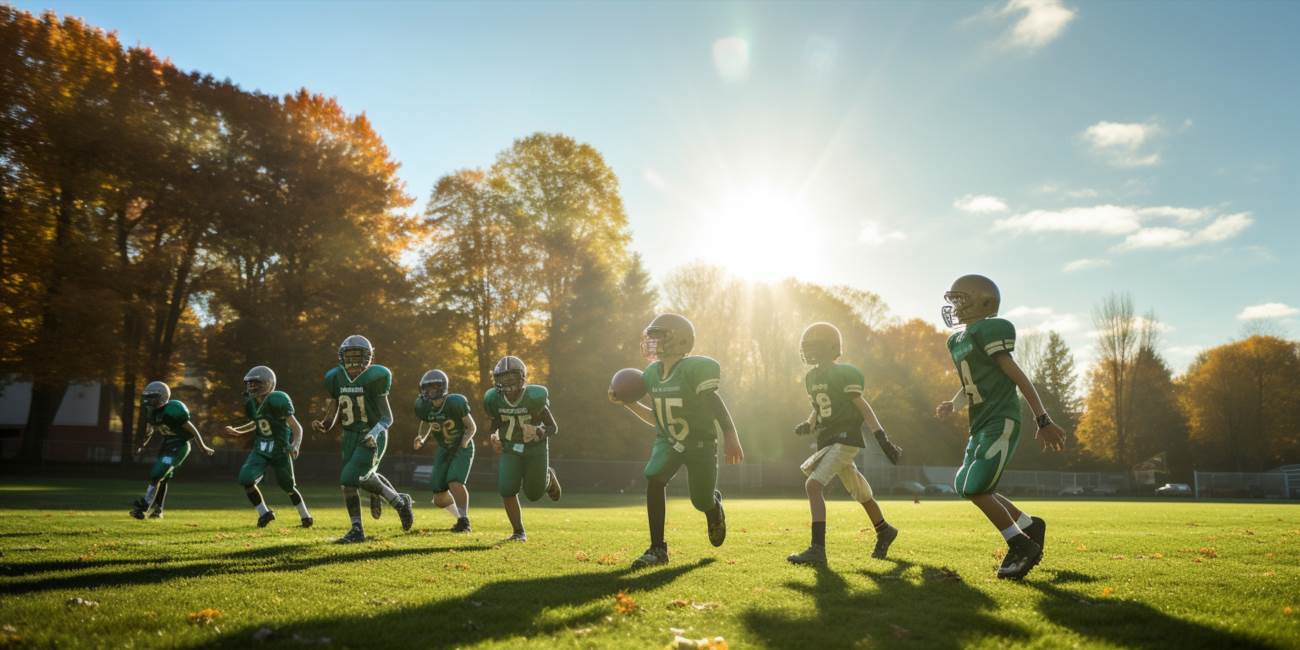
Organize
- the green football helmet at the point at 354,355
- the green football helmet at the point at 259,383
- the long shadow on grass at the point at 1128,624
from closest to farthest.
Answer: the long shadow on grass at the point at 1128,624 → the green football helmet at the point at 354,355 → the green football helmet at the point at 259,383

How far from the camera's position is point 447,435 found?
12.9 meters

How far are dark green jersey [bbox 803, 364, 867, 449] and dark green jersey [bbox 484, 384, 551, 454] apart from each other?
3829 millimetres

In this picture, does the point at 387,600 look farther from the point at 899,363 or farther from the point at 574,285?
the point at 899,363

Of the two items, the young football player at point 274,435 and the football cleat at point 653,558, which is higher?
the young football player at point 274,435

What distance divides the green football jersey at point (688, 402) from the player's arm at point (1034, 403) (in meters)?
2.73

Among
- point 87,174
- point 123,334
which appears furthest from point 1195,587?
point 123,334

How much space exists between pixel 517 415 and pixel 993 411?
6094mm

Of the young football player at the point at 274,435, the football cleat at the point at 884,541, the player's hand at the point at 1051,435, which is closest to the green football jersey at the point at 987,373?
the player's hand at the point at 1051,435

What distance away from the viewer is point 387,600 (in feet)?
19.2

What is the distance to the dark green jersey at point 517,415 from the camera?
1070 cm

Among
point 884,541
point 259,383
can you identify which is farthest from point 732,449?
point 259,383

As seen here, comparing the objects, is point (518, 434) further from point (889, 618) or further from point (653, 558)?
point (889, 618)

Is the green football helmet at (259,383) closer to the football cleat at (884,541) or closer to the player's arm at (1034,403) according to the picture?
the football cleat at (884,541)

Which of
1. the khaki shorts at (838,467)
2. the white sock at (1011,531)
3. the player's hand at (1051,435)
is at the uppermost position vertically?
the player's hand at (1051,435)
